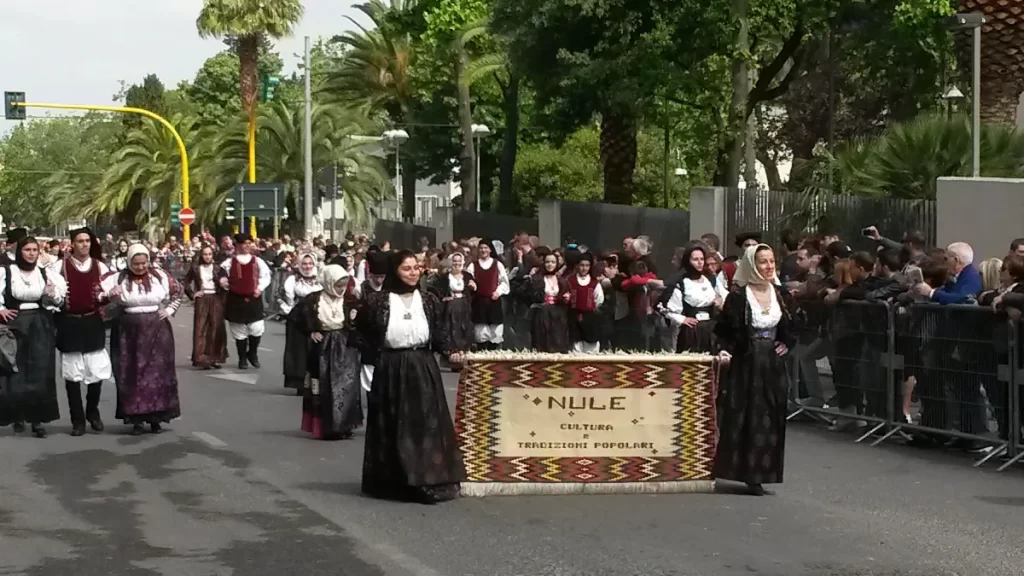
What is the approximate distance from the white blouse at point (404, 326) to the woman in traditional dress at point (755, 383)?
203cm

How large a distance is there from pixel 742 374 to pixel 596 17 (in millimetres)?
21475

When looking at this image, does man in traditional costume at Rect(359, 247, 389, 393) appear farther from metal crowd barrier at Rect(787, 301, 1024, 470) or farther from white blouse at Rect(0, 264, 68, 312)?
metal crowd barrier at Rect(787, 301, 1024, 470)

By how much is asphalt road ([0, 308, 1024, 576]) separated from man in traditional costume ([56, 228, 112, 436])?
0.99m

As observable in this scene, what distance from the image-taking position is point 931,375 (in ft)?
49.3

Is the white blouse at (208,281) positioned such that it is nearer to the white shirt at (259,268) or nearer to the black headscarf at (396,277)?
the white shirt at (259,268)

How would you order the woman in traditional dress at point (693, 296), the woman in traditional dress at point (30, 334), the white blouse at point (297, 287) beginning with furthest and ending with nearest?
the white blouse at point (297, 287) < the woman in traditional dress at point (30, 334) < the woman in traditional dress at point (693, 296)

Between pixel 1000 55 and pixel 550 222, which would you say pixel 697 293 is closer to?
pixel 1000 55

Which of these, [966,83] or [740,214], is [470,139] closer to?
[966,83]

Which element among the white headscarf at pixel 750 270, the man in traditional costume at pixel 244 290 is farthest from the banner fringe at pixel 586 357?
the man in traditional costume at pixel 244 290

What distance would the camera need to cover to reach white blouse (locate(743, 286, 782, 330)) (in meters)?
11.8

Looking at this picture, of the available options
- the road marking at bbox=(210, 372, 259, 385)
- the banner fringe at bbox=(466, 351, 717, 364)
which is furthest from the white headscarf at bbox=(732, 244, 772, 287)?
the road marking at bbox=(210, 372, 259, 385)

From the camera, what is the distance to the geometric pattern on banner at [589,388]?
38.7 ft

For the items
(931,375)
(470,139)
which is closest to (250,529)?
(931,375)

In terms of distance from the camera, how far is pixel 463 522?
10742 mm
